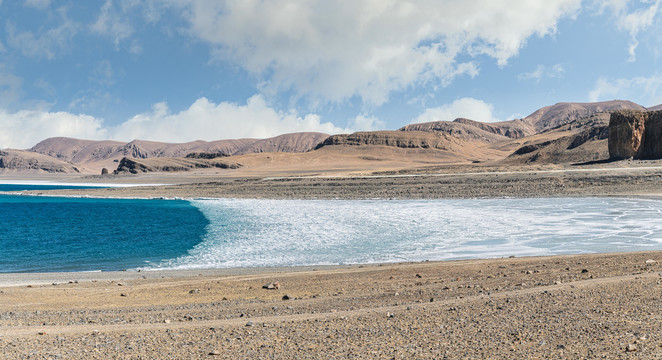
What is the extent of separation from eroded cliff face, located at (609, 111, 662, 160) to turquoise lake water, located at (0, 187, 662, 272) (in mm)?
34088

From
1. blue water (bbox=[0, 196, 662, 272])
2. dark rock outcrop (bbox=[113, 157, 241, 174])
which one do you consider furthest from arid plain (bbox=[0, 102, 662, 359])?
dark rock outcrop (bbox=[113, 157, 241, 174])

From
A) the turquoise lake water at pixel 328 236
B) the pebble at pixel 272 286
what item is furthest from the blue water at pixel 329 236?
the pebble at pixel 272 286

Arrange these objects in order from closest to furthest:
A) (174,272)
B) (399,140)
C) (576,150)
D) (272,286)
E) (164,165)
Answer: (272,286), (174,272), (576,150), (164,165), (399,140)

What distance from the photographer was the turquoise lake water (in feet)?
51.7

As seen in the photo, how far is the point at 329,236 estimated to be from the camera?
20438mm

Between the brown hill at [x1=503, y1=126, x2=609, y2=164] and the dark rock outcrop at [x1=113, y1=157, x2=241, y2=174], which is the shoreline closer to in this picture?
the brown hill at [x1=503, y1=126, x2=609, y2=164]

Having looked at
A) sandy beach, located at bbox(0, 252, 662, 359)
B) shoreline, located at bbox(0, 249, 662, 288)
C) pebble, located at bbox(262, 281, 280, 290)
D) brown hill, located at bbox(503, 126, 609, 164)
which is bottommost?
shoreline, located at bbox(0, 249, 662, 288)

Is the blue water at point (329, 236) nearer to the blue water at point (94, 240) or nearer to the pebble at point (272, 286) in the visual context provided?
the blue water at point (94, 240)

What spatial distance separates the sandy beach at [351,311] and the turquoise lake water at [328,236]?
2399 mm

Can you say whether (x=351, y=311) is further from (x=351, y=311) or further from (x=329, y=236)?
(x=329, y=236)

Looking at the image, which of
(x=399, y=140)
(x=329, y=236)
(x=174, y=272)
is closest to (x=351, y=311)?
(x=174, y=272)

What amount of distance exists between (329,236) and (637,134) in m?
55.6

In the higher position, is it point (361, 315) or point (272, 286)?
point (361, 315)

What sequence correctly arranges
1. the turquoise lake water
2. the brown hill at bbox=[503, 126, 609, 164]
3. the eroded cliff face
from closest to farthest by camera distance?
the turquoise lake water, the eroded cliff face, the brown hill at bbox=[503, 126, 609, 164]
